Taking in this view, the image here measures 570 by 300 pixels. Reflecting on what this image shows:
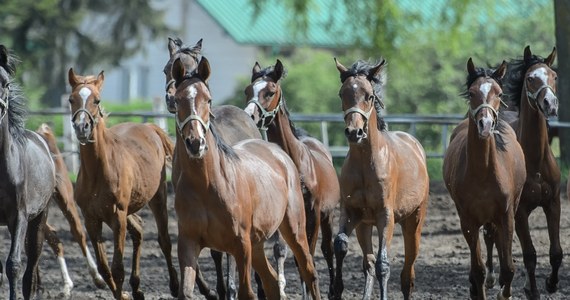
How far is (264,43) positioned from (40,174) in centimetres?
3408

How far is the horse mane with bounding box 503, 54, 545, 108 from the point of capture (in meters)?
11.0

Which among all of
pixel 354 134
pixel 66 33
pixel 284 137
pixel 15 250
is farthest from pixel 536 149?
pixel 66 33

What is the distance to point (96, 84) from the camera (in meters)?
10.6

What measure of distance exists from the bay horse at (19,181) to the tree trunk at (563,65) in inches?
359

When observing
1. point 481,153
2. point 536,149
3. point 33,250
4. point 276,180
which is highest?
point 536,149

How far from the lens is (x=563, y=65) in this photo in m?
17.2

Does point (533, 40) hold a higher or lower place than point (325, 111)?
higher

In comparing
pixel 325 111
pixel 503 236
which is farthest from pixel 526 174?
pixel 325 111

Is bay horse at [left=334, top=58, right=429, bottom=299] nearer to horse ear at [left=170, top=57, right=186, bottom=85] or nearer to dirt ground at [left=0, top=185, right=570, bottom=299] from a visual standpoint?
dirt ground at [left=0, top=185, right=570, bottom=299]

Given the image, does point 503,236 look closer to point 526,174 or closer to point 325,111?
point 526,174

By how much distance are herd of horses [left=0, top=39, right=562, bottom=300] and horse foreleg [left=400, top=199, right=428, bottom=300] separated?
12 mm

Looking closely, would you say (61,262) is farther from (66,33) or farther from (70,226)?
(66,33)

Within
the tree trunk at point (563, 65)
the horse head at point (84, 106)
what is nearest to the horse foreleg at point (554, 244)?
the horse head at point (84, 106)

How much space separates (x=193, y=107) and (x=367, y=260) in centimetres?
262
